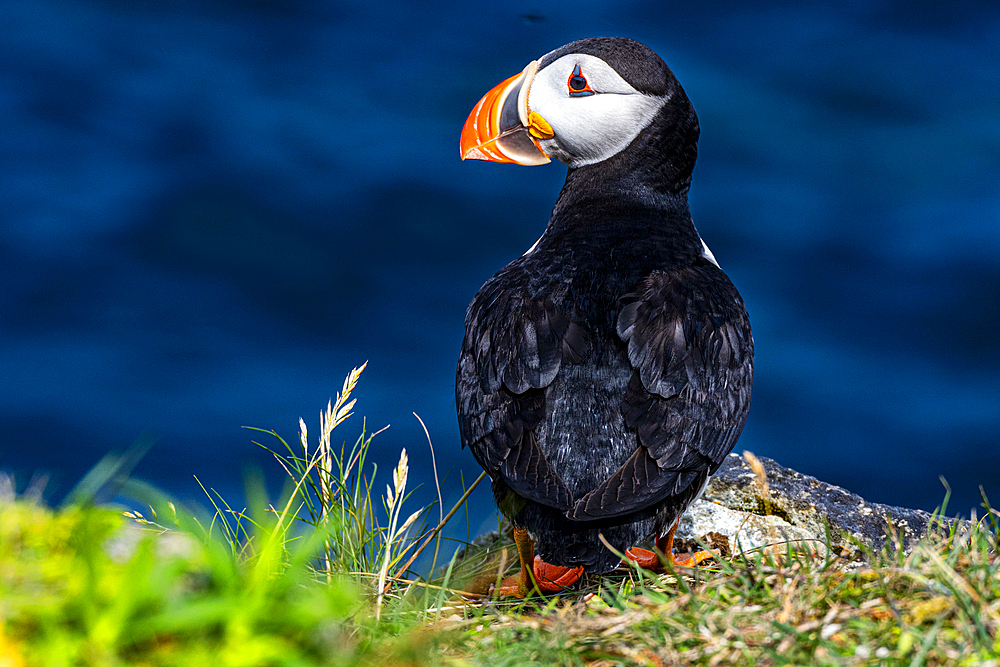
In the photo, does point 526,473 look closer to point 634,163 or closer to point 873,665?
point 873,665

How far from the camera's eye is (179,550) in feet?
6.22

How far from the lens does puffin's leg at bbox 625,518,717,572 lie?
346cm

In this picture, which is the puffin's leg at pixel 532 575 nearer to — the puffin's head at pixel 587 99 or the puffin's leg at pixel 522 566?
the puffin's leg at pixel 522 566

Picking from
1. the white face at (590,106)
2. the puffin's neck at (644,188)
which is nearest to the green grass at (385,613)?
the puffin's neck at (644,188)

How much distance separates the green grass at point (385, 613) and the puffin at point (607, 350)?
45cm

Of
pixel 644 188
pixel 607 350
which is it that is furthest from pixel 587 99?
pixel 607 350

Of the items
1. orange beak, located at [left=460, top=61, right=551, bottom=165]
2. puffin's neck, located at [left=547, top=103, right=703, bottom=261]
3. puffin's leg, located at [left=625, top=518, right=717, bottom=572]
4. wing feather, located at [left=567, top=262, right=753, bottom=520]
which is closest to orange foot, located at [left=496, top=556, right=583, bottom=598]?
puffin's leg, located at [left=625, top=518, right=717, bottom=572]

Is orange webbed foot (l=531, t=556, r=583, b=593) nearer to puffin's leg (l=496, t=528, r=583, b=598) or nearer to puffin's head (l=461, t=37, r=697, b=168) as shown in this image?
puffin's leg (l=496, t=528, r=583, b=598)

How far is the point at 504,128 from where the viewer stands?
428 centimetres

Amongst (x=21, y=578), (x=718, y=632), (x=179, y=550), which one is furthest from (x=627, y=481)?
(x=21, y=578)

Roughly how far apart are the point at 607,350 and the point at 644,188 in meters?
1.08

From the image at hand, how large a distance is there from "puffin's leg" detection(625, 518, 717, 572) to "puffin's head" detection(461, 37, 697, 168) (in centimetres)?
170

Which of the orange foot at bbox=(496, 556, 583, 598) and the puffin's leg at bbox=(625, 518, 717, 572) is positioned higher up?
the puffin's leg at bbox=(625, 518, 717, 572)

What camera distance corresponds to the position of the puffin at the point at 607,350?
302 centimetres
